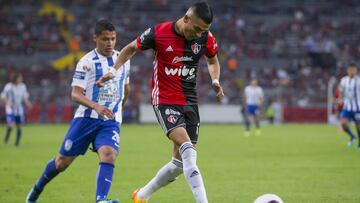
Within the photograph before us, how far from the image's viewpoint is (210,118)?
4216cm

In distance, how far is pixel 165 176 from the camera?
9.03 m

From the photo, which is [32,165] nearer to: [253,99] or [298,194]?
[298,194]

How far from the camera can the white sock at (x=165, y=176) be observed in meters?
8.91

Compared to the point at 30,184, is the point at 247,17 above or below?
above

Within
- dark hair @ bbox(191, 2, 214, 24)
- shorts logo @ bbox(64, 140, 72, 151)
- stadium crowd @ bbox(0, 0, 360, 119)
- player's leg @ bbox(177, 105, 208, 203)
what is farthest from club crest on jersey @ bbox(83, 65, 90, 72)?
stadium crowd @ bbox(0, 0, 360, 119)

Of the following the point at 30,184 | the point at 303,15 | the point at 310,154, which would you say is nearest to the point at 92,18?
the point at 303,15

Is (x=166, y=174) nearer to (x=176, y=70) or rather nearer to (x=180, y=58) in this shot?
(x=176, y=70)

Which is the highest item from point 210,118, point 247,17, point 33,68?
point 247,17

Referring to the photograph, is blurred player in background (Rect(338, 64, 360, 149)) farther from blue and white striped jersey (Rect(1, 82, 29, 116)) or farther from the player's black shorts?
the player's black shorts

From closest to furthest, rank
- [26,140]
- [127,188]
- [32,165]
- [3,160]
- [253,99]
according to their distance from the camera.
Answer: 1. [127,188]
2. [32,165]
3. [3,160]
4. [26,140]
5. [253,99]

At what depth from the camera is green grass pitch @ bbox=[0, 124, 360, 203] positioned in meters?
10.5

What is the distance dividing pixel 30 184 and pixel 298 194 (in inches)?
182

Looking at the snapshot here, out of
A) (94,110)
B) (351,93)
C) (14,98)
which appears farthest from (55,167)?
(14,98)

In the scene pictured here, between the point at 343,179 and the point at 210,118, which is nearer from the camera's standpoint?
the point at 343,179
